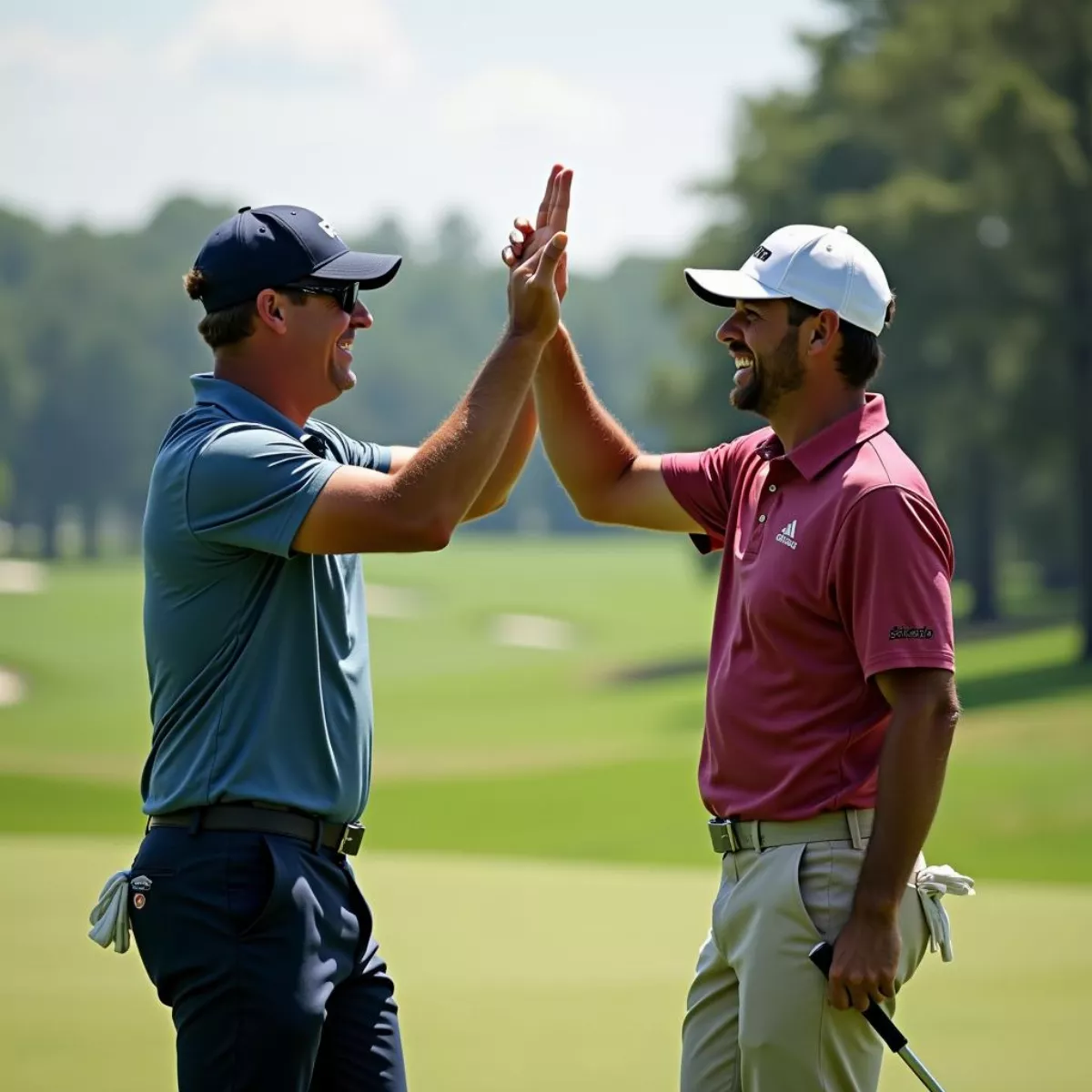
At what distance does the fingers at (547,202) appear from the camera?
4211mm

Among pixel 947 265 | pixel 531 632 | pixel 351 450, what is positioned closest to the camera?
pixel 351 450

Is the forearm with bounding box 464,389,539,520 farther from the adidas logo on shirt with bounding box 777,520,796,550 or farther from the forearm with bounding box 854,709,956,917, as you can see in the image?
the forearm with bounding box 854,709,956,917

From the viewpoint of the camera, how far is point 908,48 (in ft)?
87.4

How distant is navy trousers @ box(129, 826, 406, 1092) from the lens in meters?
3.39

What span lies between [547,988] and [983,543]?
26.7 m

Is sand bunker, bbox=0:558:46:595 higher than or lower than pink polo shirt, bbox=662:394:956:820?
lower

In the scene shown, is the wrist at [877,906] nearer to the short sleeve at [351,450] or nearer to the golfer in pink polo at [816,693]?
the golfer in pink polo at [816,693]

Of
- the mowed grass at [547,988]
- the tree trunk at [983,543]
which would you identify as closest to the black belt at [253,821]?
the mowed grass at [547,988]

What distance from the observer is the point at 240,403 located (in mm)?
3641

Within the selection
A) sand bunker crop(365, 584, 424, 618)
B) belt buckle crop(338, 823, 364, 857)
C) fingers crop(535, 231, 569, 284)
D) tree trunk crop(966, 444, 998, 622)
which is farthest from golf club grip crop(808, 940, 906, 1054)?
sand bunker crop(365, 584, 424, 618)

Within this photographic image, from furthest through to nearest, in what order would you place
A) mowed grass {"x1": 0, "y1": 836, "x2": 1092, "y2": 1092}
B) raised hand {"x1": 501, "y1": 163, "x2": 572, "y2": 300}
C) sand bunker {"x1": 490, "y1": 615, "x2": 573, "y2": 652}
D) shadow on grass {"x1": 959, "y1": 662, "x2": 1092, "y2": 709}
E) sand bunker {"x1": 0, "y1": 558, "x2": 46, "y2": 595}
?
1. sand bunker {"x1": 0, "y1": 558, "x2": 46, "y2": 595}
2. sand bunker {"x1": 490, "y1": 615, "x2": 573, "y2": 652}
3. shadow on grass {"x1": 959, "y1": 662, "x2": 1092, "y2": 709}
4. mowed grass {"x1": 0, "y1": 836, "x2": 1092, "y2": 1092}
5. raised hand {"x1": 501, "y1": 163, "x2": 572, "y2": 300}

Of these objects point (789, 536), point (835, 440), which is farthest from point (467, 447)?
point (835, 440)

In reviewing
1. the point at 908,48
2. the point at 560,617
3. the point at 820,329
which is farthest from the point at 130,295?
the point at 820,329

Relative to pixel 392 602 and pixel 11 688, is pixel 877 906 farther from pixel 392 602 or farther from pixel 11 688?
pixel 392 602
